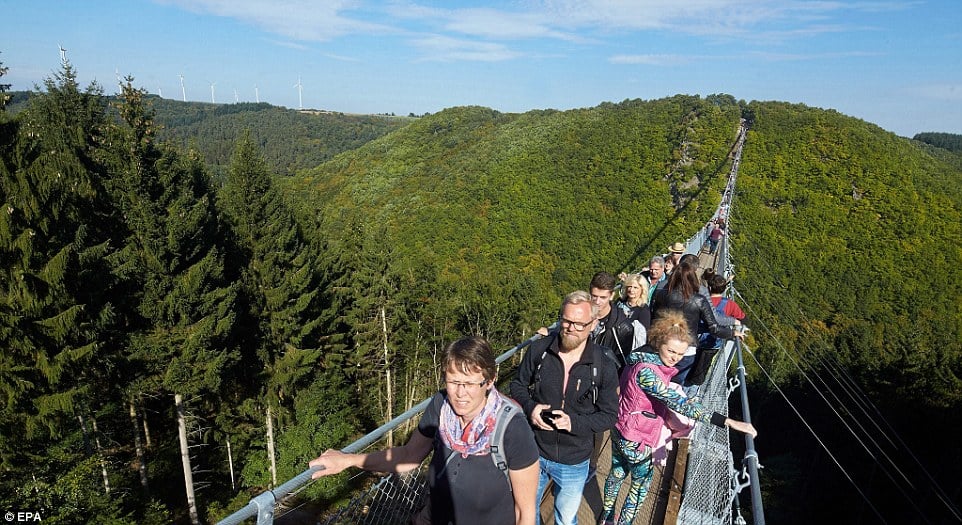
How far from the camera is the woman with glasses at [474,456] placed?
1861 millimetres

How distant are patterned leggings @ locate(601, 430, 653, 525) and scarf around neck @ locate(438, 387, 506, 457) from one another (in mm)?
1429

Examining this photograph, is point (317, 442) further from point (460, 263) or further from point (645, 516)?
point (460, 263)

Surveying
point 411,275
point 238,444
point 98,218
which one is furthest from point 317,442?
point 411,275

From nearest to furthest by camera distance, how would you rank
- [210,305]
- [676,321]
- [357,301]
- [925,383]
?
[676,321], [210,305], [357,301], [925,383]

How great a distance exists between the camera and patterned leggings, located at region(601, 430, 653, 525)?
3.02m

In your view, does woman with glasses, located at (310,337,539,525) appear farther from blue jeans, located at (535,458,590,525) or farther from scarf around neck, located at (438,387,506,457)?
blue jeans, located at (535,458,590,525)

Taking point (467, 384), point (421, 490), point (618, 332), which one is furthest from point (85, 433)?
point (467, 384)

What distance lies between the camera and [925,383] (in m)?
22.4

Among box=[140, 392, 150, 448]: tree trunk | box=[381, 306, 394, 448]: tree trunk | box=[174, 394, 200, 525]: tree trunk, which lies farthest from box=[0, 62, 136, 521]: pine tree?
box=[381, 306, 394, 448]: tree trunk

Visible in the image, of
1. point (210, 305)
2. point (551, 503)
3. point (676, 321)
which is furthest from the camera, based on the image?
point (210, 305)

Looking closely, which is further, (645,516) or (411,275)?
(411,275)

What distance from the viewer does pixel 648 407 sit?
2936 mm

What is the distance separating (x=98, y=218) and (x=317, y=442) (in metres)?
9.58


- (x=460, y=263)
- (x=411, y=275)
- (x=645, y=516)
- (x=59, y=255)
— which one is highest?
(x=59, y=255)
